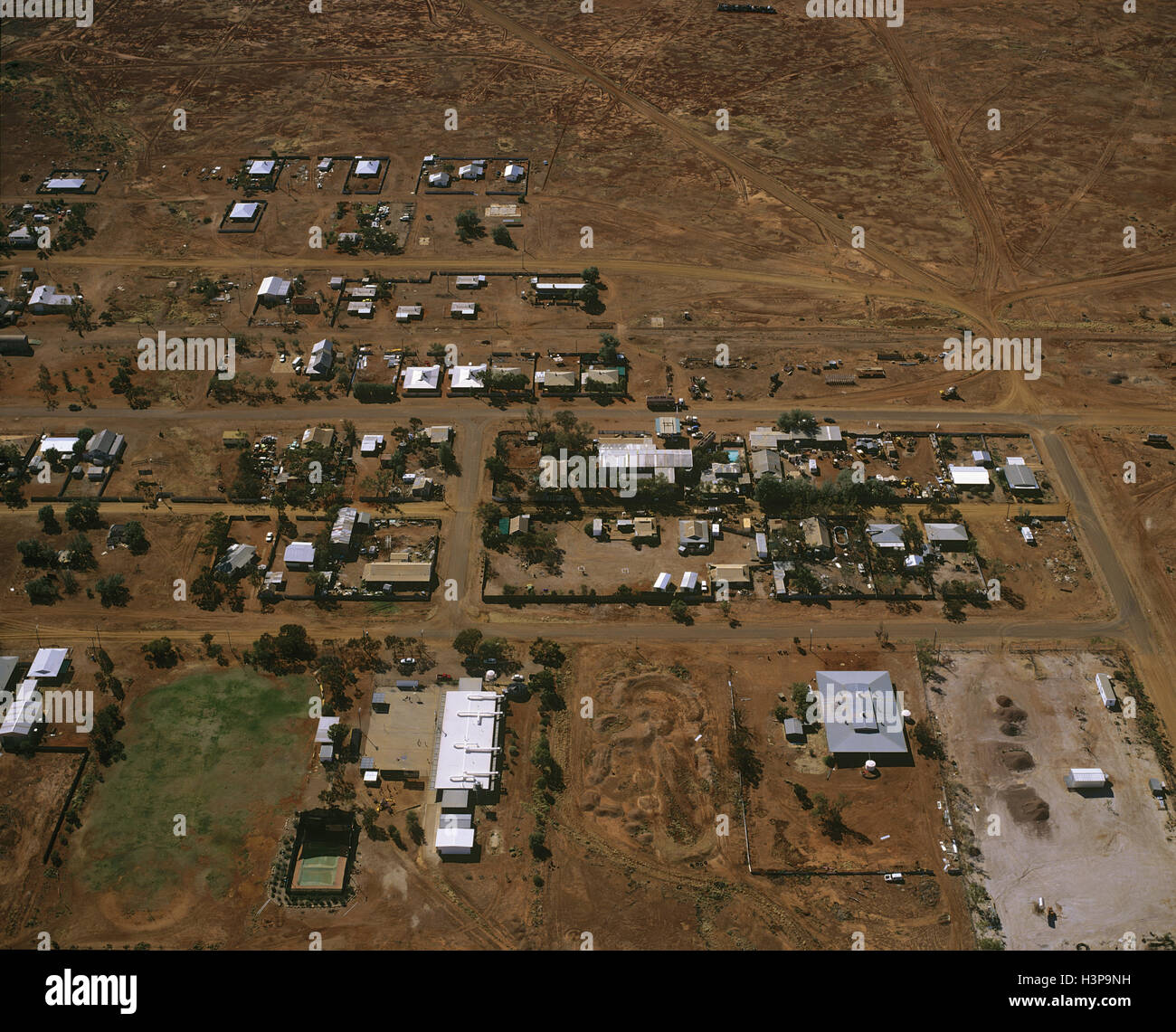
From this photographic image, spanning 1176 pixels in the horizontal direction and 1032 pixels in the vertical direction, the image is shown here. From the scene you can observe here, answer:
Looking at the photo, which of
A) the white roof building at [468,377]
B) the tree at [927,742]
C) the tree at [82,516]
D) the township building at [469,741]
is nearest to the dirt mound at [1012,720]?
the tree at [927,742]

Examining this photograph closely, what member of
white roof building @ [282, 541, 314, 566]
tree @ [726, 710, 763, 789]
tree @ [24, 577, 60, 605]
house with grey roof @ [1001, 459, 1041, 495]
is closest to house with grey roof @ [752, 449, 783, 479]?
house with grey roof @ [1001, 459, 1041, 495]

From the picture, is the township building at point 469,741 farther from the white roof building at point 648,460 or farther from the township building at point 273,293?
the township building at point 273,293

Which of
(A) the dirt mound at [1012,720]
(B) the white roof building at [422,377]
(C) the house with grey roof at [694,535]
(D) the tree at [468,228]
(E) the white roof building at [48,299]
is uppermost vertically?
(D) the tree at [468,228]

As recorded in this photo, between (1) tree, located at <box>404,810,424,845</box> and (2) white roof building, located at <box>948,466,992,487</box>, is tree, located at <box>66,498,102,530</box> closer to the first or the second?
(1) tree, located at <box>404,810,424,845</box>

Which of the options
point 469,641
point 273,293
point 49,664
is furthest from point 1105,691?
point 273,293

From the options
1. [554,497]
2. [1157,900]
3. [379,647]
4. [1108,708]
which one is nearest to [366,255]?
[554,497]

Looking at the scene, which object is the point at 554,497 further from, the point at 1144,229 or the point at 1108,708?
the point at 1144,229
